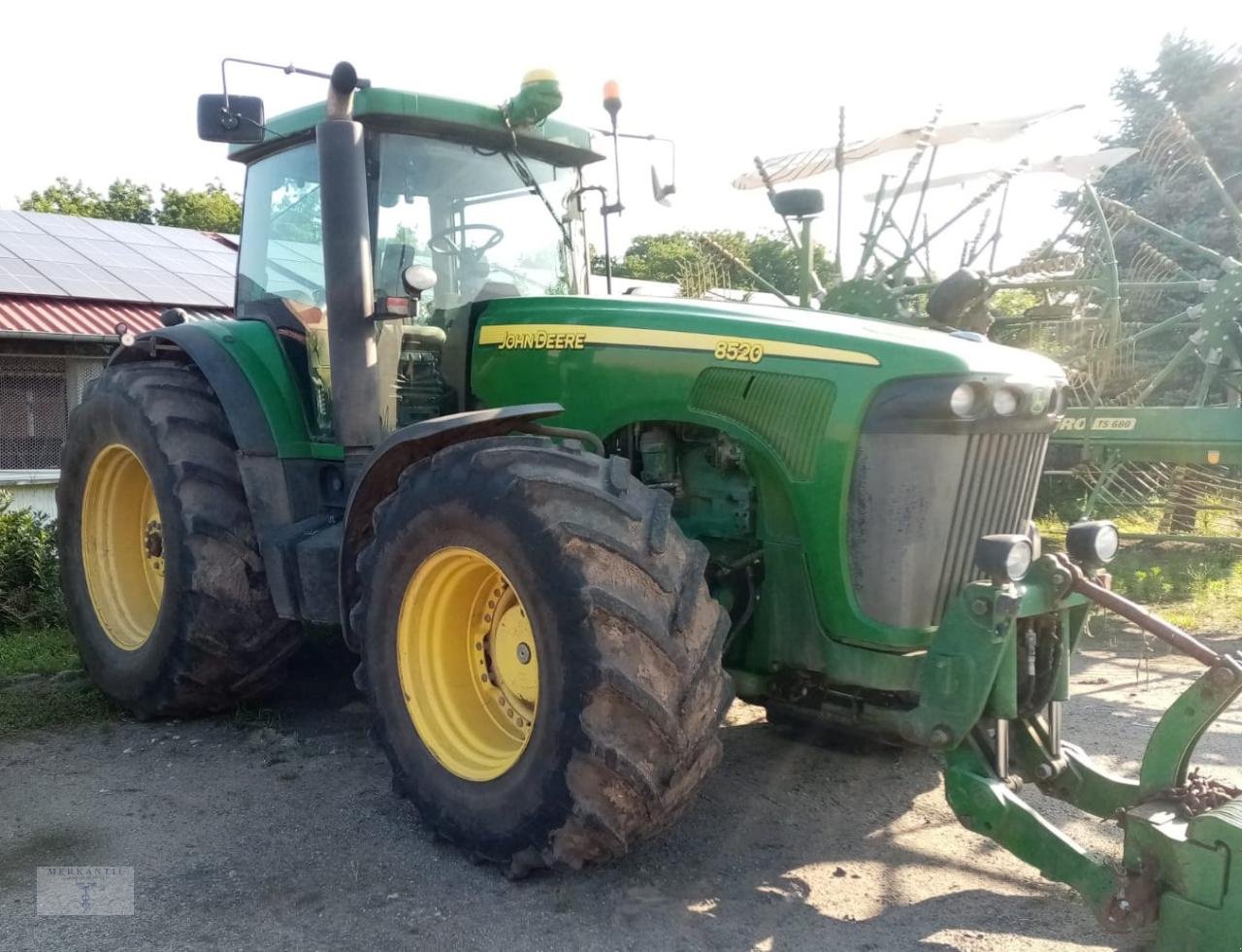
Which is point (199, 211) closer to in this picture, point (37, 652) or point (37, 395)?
point (37, 395)

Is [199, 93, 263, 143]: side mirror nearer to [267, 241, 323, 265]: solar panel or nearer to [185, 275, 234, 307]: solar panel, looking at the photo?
[267, 241, 323, 265]: solar panel

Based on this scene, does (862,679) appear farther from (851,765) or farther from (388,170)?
(388,170)

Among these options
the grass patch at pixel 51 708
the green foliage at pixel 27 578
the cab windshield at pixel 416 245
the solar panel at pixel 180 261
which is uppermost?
the solar panel at pixel 180 261

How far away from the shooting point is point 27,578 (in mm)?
7113

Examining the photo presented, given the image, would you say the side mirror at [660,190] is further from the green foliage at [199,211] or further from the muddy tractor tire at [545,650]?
the green foliage at [199,211]

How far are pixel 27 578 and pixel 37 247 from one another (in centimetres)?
930

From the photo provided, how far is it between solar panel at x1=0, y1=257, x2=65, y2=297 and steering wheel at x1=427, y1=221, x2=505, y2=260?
10.4 meters

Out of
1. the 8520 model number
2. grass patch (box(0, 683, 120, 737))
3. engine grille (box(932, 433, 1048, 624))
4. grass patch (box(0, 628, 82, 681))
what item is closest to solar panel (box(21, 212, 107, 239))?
grass patch (box(0, 628, 82, 681))

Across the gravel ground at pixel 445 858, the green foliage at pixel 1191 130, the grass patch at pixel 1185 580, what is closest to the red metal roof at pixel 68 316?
the gravel ground at pixel 445 858

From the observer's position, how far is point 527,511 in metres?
3.12

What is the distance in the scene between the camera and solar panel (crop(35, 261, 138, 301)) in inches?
522

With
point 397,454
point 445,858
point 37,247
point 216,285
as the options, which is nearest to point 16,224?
point 37,247

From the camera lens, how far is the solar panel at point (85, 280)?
1327 centimetres

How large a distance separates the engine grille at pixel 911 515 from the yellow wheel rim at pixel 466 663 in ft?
3.58
